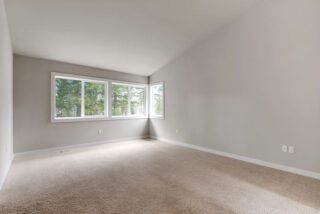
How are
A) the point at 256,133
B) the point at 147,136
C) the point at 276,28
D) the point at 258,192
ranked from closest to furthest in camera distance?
the point at 258,192 < the point at 276,28 < the point at 256,133 < the point at 147,136

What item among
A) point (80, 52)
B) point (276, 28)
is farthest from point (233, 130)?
point (80, 52)

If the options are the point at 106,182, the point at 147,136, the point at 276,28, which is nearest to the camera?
the point at 106,182

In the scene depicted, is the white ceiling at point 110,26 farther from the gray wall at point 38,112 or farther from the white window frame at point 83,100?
the white window frame at point 83,100

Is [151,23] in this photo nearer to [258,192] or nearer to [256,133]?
[256,133]

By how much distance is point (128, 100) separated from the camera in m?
5.79

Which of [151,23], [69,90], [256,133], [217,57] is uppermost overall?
[151,23]

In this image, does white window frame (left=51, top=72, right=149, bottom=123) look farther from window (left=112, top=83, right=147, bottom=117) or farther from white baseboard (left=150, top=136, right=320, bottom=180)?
white baseboard (left=150, top=136, right=320, bottom=180)

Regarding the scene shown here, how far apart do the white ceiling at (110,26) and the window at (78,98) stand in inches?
23.1

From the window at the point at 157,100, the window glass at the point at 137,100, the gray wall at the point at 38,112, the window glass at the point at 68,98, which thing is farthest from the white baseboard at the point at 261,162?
the window glass at the point at 68,98

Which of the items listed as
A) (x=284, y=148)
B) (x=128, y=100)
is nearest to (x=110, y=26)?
(x=128, y=100)

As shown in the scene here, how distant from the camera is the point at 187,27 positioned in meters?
3.71

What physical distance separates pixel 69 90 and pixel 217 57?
13.3 feet

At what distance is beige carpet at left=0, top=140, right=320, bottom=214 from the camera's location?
6.20ft

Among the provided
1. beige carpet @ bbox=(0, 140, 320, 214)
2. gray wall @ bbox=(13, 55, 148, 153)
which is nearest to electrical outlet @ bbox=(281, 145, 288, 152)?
beige carpet @ bbox=(0, 140, 320, 214)
